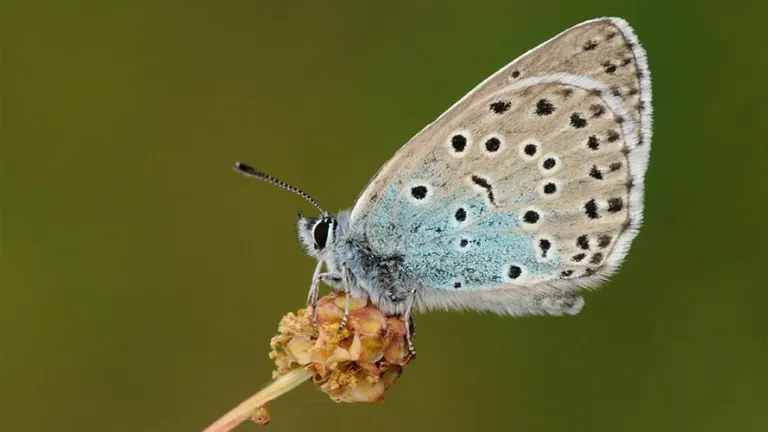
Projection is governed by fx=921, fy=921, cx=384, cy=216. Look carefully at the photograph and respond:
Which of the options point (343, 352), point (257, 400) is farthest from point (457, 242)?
point (257, 400)

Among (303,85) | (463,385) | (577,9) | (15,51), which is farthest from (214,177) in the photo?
(577,9)

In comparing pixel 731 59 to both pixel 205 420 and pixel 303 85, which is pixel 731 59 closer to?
pixel 303 85

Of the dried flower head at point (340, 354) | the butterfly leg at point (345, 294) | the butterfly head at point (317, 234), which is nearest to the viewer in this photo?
the dried flower head at point (340, 354)

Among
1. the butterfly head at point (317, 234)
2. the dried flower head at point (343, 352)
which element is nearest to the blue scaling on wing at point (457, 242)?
the butterfly head at point (317, 234)

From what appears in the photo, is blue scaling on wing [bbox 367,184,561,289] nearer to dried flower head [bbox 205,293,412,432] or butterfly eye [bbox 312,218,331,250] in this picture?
butterfly eye [bbox 312,218,331,250]

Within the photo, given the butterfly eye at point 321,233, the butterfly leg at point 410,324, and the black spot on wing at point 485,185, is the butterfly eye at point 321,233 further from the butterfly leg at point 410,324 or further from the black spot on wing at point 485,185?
the black spot on wing at point 485,185

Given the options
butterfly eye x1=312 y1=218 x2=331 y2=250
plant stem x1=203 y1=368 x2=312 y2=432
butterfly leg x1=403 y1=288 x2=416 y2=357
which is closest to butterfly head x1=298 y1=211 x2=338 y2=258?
butterfly eye x1=312 y1=218 x2=331 y2=250
